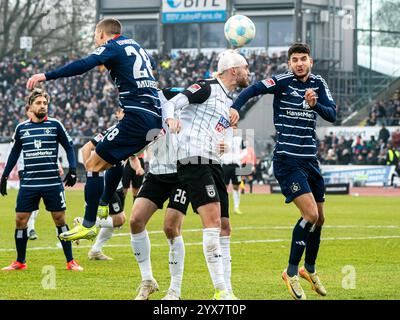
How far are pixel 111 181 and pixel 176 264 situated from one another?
408 cm

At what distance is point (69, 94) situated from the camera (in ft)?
178

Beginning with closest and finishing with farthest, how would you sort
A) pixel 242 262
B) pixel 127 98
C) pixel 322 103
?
1. pixel 127 98
2. pixel 322 103
3. pixel 242 262

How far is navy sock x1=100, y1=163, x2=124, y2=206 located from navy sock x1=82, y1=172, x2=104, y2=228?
60.0 inches

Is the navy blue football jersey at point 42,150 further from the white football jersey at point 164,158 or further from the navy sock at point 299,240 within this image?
the navy sock at point 299,240

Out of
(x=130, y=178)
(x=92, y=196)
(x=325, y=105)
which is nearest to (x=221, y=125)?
(x=325, y=105)

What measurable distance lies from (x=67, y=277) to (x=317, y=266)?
381cm

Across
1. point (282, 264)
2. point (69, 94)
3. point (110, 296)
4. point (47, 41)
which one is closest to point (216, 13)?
point (69, 94)

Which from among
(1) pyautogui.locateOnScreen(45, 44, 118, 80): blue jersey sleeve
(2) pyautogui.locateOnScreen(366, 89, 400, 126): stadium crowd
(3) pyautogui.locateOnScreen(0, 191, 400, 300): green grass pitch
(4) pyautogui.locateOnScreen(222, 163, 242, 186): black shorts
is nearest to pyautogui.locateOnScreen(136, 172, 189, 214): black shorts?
(3) pyautogui.locateOnScreen(0, 191, 400, 300): green grass pitch

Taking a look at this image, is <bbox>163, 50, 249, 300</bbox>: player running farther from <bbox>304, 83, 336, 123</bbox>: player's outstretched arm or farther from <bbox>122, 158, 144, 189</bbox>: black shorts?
<bbox>122, 158, 144, 189</bbox>: black shorts

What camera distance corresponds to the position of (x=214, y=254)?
10125 millimetres

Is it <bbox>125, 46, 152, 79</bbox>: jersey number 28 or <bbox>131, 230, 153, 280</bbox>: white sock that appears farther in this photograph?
<bbox>125, 46, 152, 79</bbox>: jersey number 28

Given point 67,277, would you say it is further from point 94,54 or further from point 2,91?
point 2,91

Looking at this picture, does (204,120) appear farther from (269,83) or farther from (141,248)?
(141,248)

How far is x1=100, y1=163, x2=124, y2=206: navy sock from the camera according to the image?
47.8 ft
